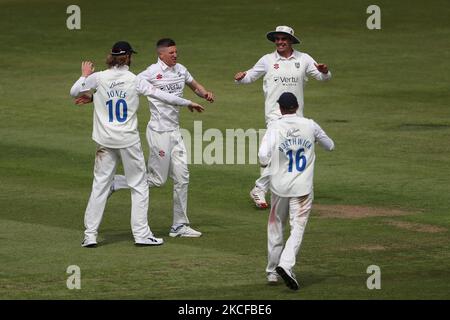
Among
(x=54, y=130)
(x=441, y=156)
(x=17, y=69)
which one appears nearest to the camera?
(x=441, y=156)

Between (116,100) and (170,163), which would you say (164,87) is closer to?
(170,163)

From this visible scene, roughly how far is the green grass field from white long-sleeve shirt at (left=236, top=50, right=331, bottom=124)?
67.2 inches

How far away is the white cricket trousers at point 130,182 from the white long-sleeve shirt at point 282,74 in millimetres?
3330

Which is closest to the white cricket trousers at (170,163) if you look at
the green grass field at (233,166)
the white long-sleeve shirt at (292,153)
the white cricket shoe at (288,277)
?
the green grass field at (233,166)

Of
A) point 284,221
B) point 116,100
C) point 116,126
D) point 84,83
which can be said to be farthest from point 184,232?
point 284,221

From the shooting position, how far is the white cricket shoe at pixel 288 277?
14781 mm

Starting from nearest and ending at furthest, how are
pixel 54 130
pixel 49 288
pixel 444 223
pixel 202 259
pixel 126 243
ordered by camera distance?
pixel 49 288 → pixel 202 259 → pixel 126 243 → pixel 444 223 → pixel 54 130

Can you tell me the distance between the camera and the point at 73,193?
2150 centimetres

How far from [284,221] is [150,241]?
2680 mm

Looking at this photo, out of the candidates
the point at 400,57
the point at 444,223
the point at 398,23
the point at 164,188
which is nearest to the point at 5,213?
the point at 164,188

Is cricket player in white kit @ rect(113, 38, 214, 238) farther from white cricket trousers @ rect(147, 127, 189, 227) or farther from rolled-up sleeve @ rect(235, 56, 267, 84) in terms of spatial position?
rolled-up sleeve @ rect(235, 56, 267, 84)

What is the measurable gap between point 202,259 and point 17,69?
749 inches

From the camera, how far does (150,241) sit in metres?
17.6

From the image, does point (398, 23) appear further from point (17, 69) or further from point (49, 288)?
point (49, 288)
